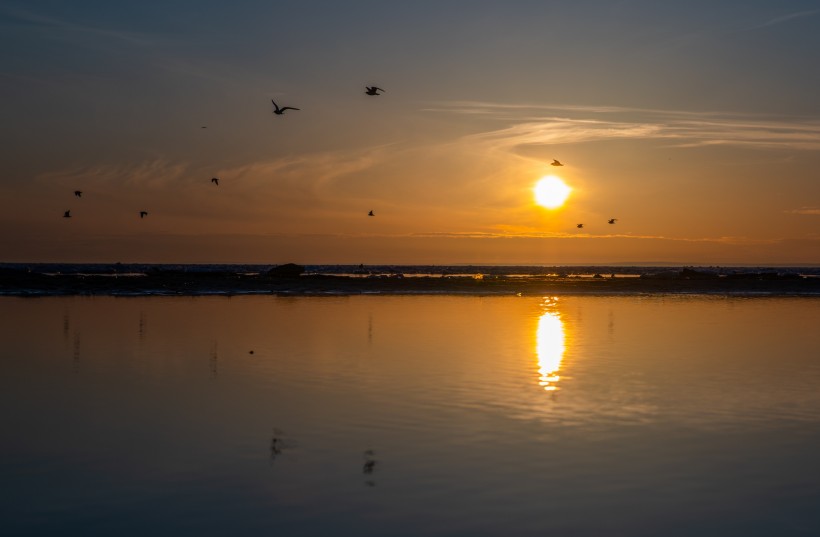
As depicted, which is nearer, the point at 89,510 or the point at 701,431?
the point at 89,510

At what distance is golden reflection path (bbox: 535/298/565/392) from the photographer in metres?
21.1

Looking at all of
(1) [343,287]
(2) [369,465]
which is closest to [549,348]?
(2) [369,465]

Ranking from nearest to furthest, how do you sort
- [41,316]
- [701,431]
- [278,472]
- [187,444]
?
[278,472] → [187,444] → [701,431] → [41,316]

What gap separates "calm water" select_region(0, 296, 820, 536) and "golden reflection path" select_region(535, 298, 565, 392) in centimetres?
17

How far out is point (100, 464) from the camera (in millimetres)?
12836

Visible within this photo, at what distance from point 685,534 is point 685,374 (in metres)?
12.7

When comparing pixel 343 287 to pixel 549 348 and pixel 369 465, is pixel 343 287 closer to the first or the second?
pixel 549 348

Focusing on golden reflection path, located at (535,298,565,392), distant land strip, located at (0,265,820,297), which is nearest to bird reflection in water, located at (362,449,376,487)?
golden reflection path, located at (535,298,565,392)

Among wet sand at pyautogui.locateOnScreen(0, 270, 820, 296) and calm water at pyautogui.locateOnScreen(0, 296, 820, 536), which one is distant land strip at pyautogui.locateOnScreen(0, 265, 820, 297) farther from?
calm water at pyautogui.locateOnScreen(0, 296, 820, 536)

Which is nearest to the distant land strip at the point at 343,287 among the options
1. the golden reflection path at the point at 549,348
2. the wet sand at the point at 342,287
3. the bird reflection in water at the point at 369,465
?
the wet sand at the point at 342,287

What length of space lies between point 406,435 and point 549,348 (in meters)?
13.9

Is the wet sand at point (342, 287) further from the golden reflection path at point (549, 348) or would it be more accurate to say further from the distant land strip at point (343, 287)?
the golden reflection path at point (549, 348)

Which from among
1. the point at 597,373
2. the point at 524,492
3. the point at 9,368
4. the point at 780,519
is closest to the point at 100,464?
the point at 524,492

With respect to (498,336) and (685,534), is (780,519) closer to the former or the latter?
(685,534)
